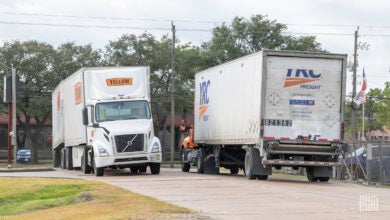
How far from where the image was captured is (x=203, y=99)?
34.1m

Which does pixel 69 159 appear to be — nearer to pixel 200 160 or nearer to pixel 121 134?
pixel 200 160

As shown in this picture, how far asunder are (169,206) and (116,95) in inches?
558

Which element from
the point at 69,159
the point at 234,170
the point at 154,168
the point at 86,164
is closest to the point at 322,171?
the point at 154,168

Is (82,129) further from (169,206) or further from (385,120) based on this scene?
(385,120)

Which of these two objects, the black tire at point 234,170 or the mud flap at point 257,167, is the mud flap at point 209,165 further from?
the mud flap at point 257,167

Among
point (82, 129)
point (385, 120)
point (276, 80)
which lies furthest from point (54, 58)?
point (385, 120)

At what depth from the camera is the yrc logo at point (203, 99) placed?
33.4 m

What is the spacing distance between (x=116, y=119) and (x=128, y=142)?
1068 mm

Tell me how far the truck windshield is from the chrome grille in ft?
2.99

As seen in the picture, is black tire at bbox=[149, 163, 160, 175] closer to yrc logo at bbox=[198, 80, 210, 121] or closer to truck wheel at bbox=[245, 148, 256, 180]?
yrc logo at bbox=[198, 80, 210, 121]

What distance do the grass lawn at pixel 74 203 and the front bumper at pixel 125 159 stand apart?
3.56 metres

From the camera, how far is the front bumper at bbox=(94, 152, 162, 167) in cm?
2858

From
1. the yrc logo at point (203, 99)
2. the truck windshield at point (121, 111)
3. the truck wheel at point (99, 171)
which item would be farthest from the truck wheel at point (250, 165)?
the yrc logo at point (203, 99)

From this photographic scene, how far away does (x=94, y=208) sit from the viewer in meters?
16.0
